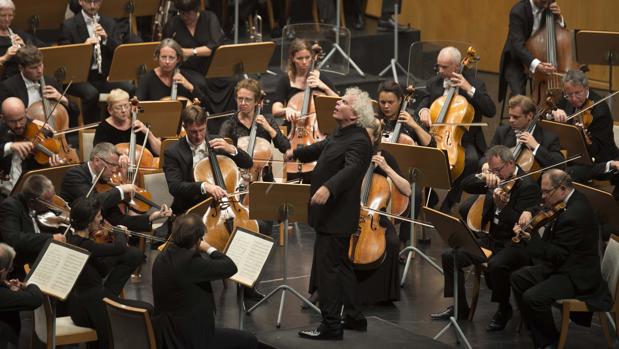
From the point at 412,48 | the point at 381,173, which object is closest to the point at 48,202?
the point at 381,173

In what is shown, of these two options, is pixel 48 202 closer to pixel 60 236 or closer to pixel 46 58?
pixel 60 236

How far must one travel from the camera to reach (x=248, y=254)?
596 centimetres

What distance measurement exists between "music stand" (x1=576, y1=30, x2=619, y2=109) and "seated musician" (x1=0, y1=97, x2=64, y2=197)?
379 centimetres

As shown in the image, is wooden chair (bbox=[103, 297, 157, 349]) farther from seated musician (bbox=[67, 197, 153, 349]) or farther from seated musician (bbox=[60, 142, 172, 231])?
seated musician (bbox=[60, 142, 172, 231])

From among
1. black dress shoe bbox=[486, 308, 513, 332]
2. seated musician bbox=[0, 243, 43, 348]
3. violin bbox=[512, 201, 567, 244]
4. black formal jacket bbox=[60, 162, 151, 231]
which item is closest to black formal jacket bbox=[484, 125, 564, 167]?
violin bbox=[512, 201, 567, 244]

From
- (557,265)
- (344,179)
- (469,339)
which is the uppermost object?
(344,179)

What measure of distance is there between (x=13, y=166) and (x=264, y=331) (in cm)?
209

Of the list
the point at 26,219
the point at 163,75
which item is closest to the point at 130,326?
the point at 26,219

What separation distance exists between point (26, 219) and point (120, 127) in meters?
1.36

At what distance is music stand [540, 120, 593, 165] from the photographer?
7.50m

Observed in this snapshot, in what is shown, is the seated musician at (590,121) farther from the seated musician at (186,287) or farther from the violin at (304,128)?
the seated musician at (186,287)

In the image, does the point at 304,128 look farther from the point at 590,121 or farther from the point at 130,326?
the point at 130,326

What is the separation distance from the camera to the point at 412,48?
32.2 feet

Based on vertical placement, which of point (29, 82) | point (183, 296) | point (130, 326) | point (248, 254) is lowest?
point (130, 326)
